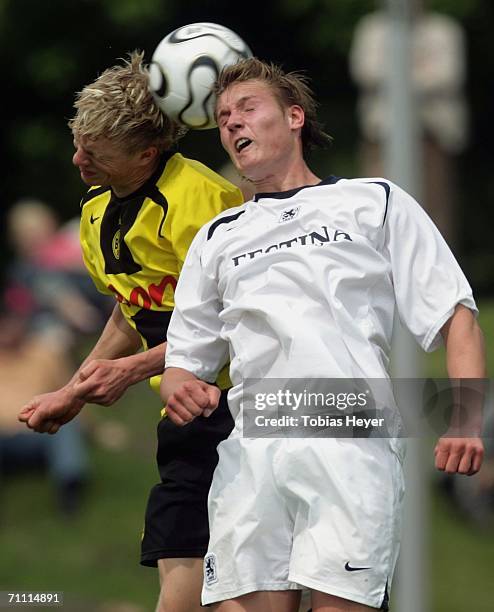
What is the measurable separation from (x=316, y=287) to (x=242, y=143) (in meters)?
0.38

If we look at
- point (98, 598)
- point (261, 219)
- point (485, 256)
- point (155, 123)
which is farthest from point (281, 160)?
point (485, 256)

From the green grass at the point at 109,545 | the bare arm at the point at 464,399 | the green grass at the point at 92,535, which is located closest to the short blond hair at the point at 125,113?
the bare arm at the point at 464,399

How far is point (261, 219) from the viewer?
3330 mm

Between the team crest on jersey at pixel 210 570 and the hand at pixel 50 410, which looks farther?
the hand at pixel 50 410

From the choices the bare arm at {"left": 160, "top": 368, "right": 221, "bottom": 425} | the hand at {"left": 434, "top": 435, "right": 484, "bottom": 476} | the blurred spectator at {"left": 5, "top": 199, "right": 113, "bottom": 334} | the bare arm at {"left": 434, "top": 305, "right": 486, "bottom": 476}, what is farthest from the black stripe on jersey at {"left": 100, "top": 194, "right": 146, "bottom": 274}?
the blurred spectator at {"left": 5, "top": 199, "right": 113, "bottom": 334}

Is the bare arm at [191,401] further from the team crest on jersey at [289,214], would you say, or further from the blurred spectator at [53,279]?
the blurred spectator at [53,279]

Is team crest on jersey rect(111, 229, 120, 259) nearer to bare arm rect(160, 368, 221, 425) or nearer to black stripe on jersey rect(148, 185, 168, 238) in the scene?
black stripe on jersey rect(148, 185, 168, 238)

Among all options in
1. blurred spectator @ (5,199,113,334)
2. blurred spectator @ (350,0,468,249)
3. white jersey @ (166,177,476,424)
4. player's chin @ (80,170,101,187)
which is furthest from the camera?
blurred spectator @ (350,0,468,249)

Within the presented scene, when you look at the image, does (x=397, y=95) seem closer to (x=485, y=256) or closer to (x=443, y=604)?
(x=443, y=604)

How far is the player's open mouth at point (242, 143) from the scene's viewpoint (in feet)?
11.0

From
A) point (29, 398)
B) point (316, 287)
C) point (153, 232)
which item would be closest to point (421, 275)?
point (316, 287)

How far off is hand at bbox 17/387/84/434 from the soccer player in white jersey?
297 millimetres

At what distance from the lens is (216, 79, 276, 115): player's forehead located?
11.1ft

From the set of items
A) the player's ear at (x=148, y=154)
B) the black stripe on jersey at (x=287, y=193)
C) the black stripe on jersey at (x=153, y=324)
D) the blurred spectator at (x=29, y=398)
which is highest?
the blurred spectator at (x=29, y=398)
